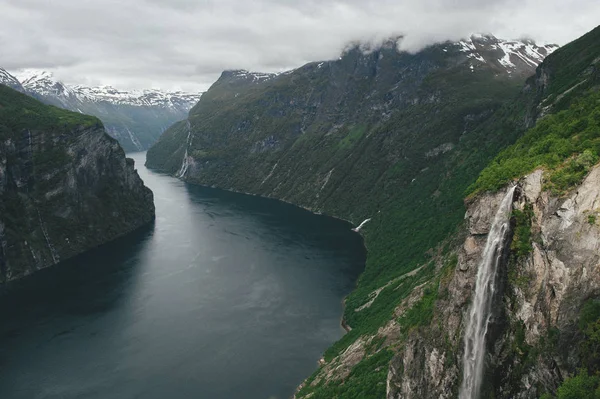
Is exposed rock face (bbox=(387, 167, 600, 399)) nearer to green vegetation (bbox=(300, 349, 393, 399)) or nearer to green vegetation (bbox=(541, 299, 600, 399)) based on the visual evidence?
green vegetation (bbox=(541, 299, 600, 399))

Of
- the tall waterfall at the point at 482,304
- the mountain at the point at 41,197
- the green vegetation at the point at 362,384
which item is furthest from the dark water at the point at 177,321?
the tall waterfall at the point at 482,304

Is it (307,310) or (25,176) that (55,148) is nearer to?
(25,176)

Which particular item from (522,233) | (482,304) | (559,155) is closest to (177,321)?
(482,304)

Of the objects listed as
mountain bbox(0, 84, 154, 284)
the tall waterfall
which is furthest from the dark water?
the tall waterfall

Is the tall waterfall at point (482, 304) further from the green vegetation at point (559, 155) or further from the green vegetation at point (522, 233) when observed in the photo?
the green vegetation at point (559, 155)

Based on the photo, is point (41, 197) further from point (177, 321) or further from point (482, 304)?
point (482, 304)

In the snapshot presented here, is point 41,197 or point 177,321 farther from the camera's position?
point 41,197

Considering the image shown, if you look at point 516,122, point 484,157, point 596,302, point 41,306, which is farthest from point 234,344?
point 516,122
